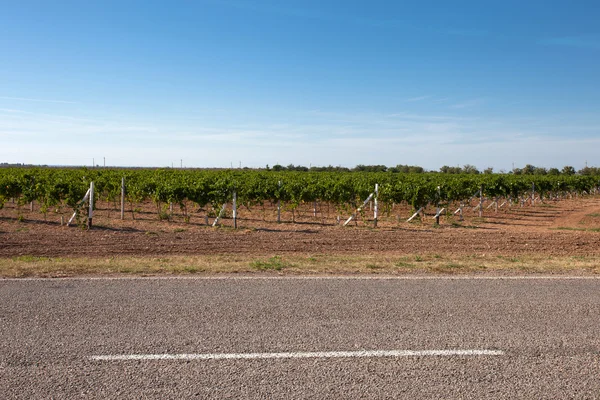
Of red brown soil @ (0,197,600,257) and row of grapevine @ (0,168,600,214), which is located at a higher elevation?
row of grapevine @ (0,168,600,214)

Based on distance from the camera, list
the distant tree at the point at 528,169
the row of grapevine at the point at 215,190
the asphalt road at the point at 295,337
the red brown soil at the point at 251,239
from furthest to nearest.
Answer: the distant tree at the point at 528,169 → the row of grapevine at the point at 215,190 → the red brown soil at the point at 251,239 → the asphalt road at the point at 295,337

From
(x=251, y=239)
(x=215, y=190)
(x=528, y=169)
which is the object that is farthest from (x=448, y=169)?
(x=251, y=239)

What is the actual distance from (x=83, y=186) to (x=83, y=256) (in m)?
9.51

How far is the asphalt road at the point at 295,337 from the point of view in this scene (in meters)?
4.15

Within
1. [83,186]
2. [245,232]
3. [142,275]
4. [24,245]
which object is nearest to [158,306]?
[142,275]

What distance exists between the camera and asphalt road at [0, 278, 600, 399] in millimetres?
4152

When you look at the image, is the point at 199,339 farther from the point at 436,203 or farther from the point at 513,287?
the point at 436,203

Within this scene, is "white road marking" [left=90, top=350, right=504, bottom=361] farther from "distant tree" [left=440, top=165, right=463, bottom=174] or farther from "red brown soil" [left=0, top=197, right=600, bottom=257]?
"distant tree" [left=440, top=165, right=463, bottom=174]

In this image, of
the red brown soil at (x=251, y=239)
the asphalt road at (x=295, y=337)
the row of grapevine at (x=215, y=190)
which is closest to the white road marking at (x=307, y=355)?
the asphalt road at (x=295, y=337)

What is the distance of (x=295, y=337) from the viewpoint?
5.29 m

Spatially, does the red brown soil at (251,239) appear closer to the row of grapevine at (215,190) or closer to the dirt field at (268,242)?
the dirt field at (268,242)

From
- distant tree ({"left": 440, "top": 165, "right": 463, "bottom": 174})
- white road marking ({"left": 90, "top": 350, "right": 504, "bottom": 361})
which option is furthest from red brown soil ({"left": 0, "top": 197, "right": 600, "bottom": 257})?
distant tree ({"left": 440, "top": 165, "right": 463, "bottom": 174})

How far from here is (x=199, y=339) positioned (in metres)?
5.20

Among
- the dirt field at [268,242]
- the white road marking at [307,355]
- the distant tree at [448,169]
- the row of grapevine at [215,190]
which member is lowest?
the white road marking at [307,355]
